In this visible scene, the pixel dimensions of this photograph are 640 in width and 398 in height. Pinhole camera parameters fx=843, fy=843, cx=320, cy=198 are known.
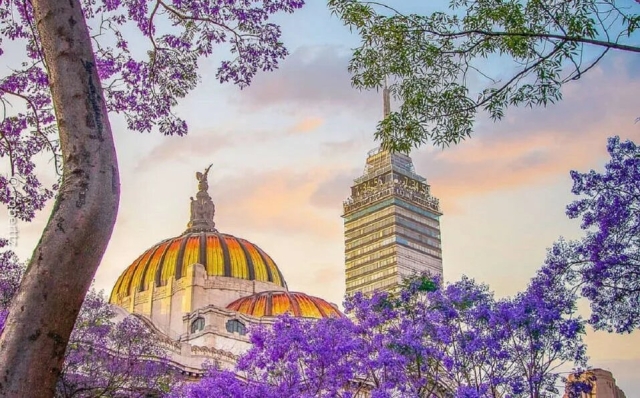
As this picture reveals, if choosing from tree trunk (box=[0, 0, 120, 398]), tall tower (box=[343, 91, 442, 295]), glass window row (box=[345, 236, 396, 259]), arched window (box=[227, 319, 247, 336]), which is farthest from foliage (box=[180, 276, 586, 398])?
glass window row (box=[345, 236, 396, 259])

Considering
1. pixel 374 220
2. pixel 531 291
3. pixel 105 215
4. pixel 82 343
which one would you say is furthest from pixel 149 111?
pixel 374 220

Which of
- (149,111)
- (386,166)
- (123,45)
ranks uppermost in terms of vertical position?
(386,166)

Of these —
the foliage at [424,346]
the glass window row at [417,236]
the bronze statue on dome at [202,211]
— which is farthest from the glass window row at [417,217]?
the foliage at [424,346]

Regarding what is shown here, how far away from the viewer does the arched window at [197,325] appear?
59.3m

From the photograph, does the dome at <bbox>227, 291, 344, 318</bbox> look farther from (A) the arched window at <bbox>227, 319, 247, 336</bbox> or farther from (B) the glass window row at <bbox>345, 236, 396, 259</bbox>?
(B) the glass window row at <bbox>345, 236, 396, 259</bbox>

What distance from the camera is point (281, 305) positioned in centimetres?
6162

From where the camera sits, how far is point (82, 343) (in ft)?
92.4

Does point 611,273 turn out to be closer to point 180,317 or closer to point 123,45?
point 123,45

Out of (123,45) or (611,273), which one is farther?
(611,273)

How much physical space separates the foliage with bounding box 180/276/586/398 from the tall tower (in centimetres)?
9638

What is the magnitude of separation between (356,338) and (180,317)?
41224 mm

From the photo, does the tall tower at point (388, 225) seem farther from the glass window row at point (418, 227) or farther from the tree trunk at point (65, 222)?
the tree trunk at point (65, 222)

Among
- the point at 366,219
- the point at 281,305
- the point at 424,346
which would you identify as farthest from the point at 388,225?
the point at 424,346

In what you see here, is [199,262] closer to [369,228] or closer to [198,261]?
[198,261]
